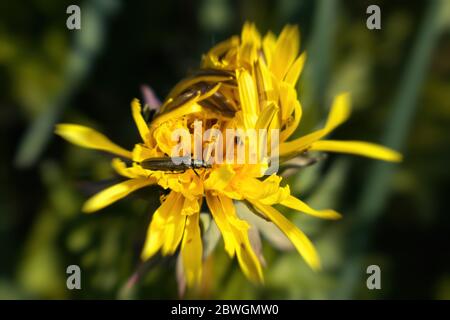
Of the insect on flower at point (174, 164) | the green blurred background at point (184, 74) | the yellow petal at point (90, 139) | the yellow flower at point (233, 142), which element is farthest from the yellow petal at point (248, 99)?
the green blurred background at point (184, 74)

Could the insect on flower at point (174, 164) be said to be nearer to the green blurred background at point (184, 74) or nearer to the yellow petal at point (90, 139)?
the yellow petal at point (90, 139)

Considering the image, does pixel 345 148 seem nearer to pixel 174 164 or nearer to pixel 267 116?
pixel 267 116

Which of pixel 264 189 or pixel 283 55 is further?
pixel 283 55

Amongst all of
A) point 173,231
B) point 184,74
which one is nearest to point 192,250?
point 173,231

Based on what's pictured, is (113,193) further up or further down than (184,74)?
further down

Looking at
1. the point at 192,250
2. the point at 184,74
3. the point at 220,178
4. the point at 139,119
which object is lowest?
the point at 192,250

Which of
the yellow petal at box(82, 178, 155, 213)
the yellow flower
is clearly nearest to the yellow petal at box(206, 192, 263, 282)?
the yellow flower

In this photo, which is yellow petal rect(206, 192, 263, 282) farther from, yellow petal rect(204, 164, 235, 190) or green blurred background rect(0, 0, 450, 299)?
green blurred background rect(0, 0, 450, 299)

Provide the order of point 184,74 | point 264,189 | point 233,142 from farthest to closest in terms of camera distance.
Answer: point 184,74 < point 233,142 < point 264,189
